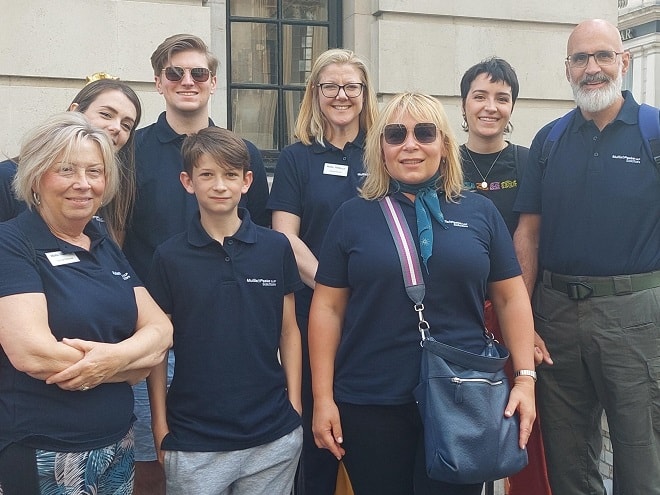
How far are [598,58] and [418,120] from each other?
128 centimetres

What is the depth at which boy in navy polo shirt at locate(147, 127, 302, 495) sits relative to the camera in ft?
10.4

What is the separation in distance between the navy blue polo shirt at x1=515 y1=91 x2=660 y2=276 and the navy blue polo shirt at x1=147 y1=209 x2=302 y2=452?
149cm

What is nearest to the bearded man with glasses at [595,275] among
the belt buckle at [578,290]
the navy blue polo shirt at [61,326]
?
the belt buckle at [578,290]

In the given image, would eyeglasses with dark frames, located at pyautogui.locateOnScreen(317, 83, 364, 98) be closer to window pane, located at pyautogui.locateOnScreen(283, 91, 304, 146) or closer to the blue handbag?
the blue handbag

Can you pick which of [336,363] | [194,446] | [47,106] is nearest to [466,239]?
[336,363]

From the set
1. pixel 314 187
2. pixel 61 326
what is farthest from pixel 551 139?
pixel 61 326

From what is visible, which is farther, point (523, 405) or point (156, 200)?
point (156, 200)

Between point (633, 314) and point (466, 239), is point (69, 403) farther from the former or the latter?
point (633, 314)

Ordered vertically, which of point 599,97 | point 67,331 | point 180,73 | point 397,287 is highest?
point 180,73

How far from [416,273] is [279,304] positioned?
61cm

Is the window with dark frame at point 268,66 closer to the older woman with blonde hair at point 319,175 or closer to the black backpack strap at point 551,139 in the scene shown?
the older woman with blonde hair at point 319,175

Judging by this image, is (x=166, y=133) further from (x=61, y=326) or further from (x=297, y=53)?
(x=297, y=53)

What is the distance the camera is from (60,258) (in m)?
2.79

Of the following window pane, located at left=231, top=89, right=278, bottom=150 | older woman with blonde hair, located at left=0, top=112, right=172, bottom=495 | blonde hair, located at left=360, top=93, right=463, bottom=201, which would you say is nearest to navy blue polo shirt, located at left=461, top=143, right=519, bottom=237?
blonde hair, located at left=360, top=93, right=463, bottom=201
